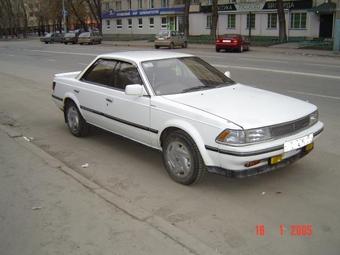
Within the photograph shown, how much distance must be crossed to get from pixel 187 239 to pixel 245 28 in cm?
4644

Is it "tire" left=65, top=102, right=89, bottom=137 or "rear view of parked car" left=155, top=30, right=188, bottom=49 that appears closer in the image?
"tire" left=65, top=102, right=89, bottom=137

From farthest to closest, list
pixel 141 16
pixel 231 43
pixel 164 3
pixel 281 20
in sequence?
pixel 141 16
pixel 164 3
pixel 281 20
pixel 231 43

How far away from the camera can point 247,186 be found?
195 inches

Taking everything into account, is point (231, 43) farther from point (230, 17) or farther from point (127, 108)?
point (127, 108)

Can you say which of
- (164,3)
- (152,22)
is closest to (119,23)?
(152,22)

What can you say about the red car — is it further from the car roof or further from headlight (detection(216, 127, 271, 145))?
headlight (detection(216, 127, 271, 145))

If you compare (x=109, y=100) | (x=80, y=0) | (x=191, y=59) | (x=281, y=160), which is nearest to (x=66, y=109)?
(x=109, y=100)

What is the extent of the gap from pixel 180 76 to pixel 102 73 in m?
1.35

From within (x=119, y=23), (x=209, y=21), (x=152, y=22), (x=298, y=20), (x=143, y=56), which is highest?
(x=119, y=23)

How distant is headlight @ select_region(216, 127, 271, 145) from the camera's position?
439cm

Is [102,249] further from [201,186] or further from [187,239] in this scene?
[201,186]

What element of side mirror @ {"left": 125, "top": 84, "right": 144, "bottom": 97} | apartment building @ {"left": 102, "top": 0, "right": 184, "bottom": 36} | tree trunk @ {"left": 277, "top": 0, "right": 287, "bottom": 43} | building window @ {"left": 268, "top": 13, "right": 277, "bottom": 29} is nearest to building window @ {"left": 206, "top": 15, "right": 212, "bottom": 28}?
apartment building @ {"left": 102, "top": 0, "right": 184, "bottom": 36}

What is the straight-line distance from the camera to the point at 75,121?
7.19 meters

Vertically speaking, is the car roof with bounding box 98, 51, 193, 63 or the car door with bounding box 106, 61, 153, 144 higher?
the car roof with bounding box 98, 51, 193, 63
